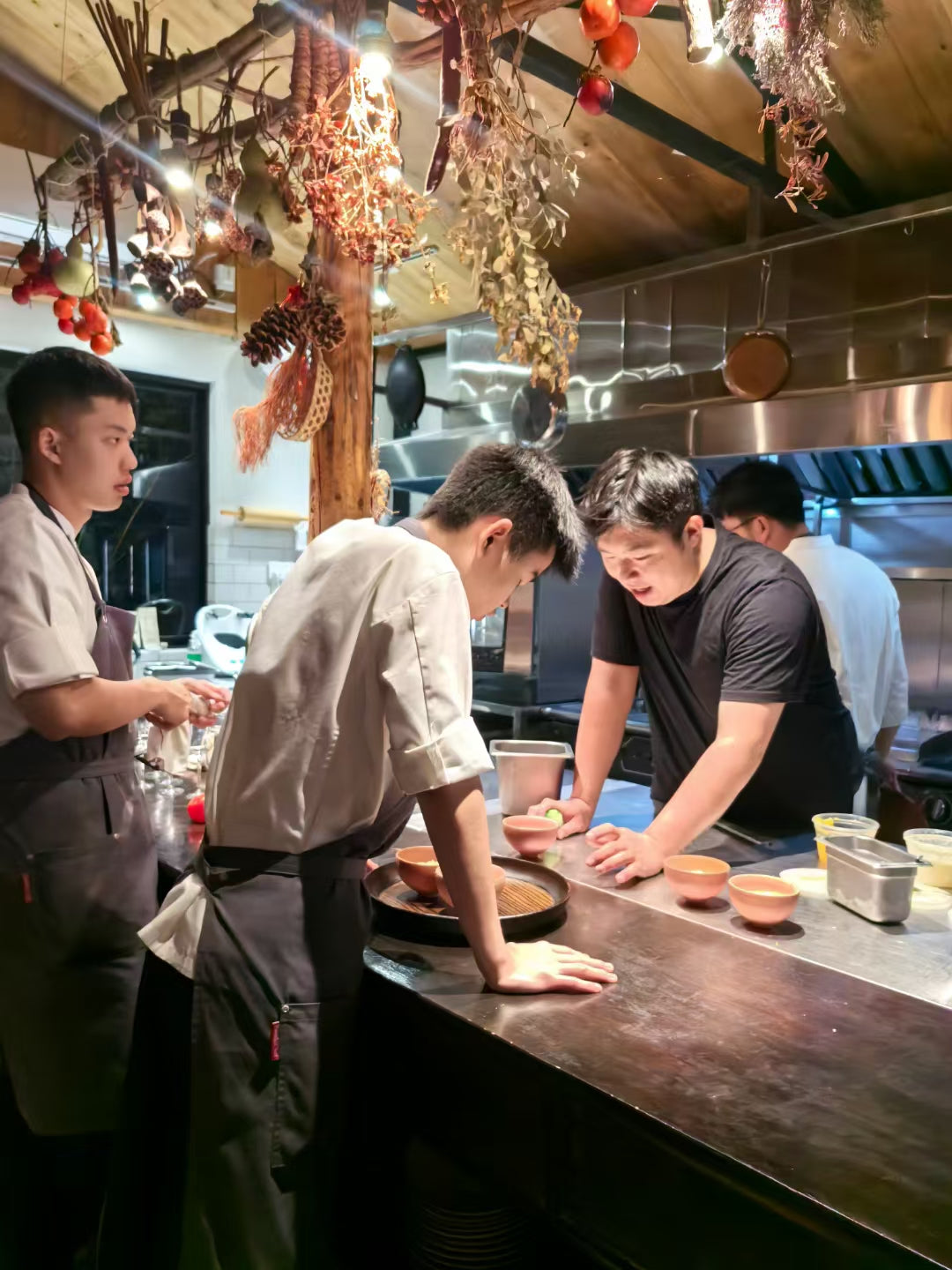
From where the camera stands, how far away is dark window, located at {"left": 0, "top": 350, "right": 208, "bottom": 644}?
242 inches

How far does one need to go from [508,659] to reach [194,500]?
2.71 metres

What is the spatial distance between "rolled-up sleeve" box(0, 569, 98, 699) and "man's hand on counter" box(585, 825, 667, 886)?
1.10 m

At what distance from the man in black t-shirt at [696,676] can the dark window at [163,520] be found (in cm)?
441

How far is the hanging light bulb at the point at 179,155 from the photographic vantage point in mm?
2734

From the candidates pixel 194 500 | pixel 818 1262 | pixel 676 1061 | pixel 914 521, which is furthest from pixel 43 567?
pixel 194 500

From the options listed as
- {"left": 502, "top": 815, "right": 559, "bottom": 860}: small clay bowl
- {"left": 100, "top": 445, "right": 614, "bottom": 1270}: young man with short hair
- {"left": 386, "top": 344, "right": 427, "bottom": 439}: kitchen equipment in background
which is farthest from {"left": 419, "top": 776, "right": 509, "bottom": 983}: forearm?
{"left": 386, "top": 344, "right": 427, "bottom": 439}: kitchen equipment in background

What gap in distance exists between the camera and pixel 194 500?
645 centimetres

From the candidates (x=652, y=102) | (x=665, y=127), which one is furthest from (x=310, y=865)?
(x=652, y=102)

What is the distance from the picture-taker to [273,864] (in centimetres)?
140

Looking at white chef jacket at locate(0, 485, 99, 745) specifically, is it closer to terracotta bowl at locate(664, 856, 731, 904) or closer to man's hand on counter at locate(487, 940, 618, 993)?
man's hand on counter at locate(487, 940, 618, 993)

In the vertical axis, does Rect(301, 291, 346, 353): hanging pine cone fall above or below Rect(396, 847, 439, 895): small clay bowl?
above

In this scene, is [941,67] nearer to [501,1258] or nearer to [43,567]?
[43,567]

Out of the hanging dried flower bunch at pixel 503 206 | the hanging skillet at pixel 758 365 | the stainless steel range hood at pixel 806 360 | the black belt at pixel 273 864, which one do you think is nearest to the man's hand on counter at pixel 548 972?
the black belt at pixel 273 864

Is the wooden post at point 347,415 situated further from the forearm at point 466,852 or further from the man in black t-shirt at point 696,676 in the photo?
the forearm at point 466,852
